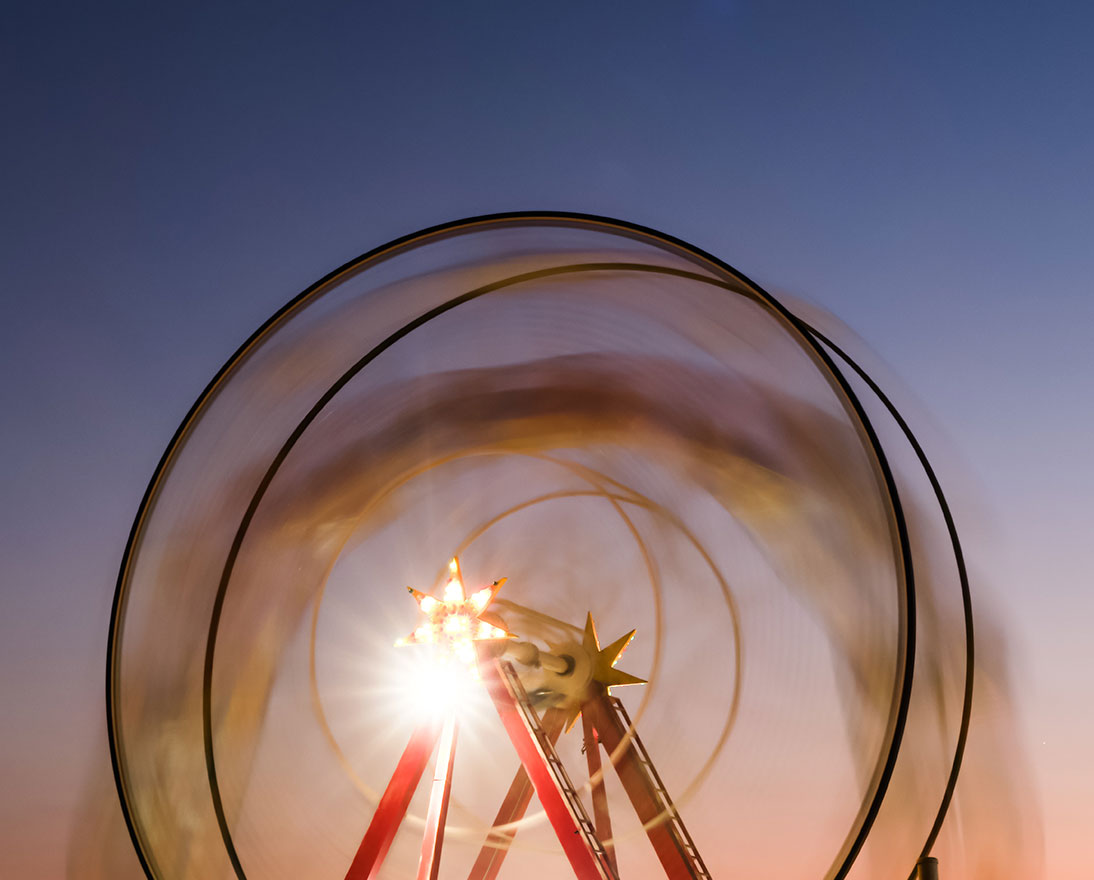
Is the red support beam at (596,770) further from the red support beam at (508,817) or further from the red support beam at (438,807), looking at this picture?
the red support beam at (438,807)

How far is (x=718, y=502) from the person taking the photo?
17.9ft

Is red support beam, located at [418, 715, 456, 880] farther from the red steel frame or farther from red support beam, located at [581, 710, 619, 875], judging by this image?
red support beam, located at [581, 710, 619, 875]

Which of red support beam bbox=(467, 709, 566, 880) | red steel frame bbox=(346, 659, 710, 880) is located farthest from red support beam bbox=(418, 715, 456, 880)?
red support beam bbox=(467, 709, 566, 880)

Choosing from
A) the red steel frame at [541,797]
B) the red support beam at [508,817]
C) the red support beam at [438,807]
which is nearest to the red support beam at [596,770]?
the red steel frame at [541,797]

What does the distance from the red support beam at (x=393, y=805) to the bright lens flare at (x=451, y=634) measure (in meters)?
0.22

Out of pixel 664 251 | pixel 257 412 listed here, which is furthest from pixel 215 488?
pixel 664 251

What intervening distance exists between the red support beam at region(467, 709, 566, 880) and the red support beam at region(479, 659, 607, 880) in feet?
2.89

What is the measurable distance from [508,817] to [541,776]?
4.47 feet

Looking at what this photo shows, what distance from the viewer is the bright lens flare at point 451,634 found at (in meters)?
5.58

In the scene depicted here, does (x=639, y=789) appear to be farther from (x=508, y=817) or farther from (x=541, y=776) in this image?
(x=508, y=817)

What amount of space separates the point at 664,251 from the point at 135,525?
9.09 feet

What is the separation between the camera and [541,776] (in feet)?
17.8

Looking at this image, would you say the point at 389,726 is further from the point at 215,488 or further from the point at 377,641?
the point at 215,488

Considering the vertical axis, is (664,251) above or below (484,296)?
below
